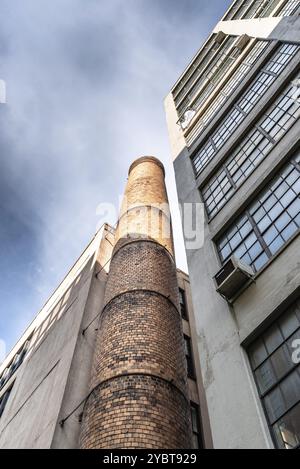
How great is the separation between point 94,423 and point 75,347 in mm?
3862

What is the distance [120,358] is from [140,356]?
0.48 meters

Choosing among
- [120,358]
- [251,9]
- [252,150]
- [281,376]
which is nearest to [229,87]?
[252,150]

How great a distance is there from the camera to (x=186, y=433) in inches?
354

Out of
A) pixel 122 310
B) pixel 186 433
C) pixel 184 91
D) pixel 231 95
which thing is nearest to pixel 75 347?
pixel 122 310

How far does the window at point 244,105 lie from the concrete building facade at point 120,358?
2.89 m

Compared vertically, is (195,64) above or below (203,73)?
above

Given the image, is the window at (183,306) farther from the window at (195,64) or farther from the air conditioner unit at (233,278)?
the window at (195,64)

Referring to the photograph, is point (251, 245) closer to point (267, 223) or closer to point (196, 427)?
point (267, 223)

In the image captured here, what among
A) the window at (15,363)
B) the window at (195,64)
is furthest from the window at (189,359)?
the window at (195,64)

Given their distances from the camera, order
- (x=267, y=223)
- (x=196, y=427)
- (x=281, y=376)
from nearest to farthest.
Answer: (x=281, y=376), (x=267, y=223), (x=196, y=427)

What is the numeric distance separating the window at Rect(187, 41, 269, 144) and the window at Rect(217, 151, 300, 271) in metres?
7.75

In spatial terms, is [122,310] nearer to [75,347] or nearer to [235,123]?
[75,347]

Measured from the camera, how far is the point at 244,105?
46.6 ft

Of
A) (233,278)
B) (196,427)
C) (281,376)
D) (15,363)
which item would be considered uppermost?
(15,363)
